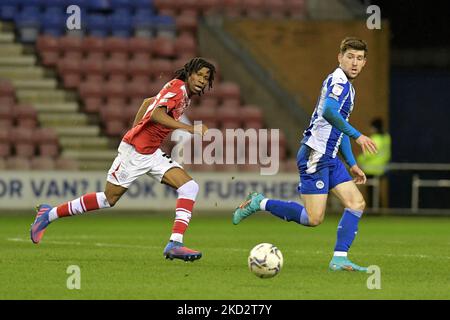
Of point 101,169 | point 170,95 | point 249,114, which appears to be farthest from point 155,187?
point 170,95

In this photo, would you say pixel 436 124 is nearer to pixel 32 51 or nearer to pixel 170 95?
pixel 32 51

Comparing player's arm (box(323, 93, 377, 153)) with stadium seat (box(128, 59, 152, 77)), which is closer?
player's arm (box(323, 93, 377, 153))

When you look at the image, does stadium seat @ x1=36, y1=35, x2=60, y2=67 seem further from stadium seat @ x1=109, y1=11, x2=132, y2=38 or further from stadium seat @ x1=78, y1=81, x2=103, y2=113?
stadium seat @ x1=109, y1=11, x2=132, y2=38

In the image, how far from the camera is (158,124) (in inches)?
418

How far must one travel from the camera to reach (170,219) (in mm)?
18938

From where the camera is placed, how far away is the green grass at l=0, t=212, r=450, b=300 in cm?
830

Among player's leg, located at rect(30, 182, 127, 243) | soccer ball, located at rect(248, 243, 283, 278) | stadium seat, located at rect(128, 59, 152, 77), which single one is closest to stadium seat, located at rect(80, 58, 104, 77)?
stadium seat, located at rect(128, 59, 152, 77)

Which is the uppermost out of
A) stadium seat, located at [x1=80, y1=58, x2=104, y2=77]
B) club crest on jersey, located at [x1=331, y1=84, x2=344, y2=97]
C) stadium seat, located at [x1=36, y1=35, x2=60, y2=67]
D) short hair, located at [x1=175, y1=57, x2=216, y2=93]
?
stadium seat, located at [x1=36, y1=35, x2=60, y2=67]

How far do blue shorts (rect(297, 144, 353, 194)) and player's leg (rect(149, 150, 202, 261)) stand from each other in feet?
3.75

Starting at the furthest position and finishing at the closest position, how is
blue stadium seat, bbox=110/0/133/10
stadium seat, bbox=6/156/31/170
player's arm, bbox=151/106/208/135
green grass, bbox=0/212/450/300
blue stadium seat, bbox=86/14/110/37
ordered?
blue stadium seat, bbox=110/0/133/10 → blue stadium seat, bbox=86/14/110/37 → stadium seat, bbox=6/156/31/170 → player's arm, bbox=151/106/208/135 → green grass, bbox=0/212/450/300

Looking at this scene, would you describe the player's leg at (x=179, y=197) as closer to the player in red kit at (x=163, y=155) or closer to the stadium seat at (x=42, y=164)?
the player in red kit at (x=163, y=155)

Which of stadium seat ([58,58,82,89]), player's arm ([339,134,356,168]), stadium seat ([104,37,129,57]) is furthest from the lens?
stadium seat ([104,37,129,57])

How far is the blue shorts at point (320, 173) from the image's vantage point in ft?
32.5

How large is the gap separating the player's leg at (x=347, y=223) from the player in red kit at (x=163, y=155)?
1.35m
